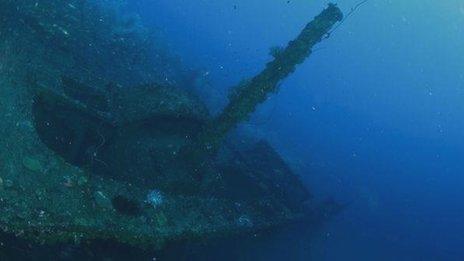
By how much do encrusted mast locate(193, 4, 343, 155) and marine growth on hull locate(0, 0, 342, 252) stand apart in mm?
19

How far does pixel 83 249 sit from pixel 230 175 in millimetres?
4632

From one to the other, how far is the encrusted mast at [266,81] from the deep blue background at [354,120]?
5.93m

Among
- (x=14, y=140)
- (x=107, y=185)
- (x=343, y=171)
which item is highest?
(x=343, y=171)

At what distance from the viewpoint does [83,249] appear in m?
6.80

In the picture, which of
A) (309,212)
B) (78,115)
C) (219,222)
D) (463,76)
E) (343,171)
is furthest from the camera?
(463,76)

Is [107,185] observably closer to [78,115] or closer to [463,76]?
[78,115]

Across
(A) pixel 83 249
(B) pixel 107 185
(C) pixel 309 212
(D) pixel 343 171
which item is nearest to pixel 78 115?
(B) pixel 107 185

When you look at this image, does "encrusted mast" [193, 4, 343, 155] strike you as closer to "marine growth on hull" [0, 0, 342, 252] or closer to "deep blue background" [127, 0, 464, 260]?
"marine growth on hull" [0, 0, 342, 252]

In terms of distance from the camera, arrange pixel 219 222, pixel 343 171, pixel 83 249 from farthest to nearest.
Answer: pixel 343 171 < pixel 219 222 < pixel 83 249

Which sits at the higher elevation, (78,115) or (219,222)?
(78,115)

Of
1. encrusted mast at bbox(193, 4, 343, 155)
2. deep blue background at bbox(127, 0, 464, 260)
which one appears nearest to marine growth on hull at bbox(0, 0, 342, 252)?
encrusted mast at bbox(193, 4, 343, 155)

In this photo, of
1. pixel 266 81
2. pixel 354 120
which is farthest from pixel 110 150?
pixel 354 120

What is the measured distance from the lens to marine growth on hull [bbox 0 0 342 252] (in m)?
5.52

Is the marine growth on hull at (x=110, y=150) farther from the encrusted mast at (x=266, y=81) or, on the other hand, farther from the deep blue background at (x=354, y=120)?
the deep blue background at (x=354, y=120)
